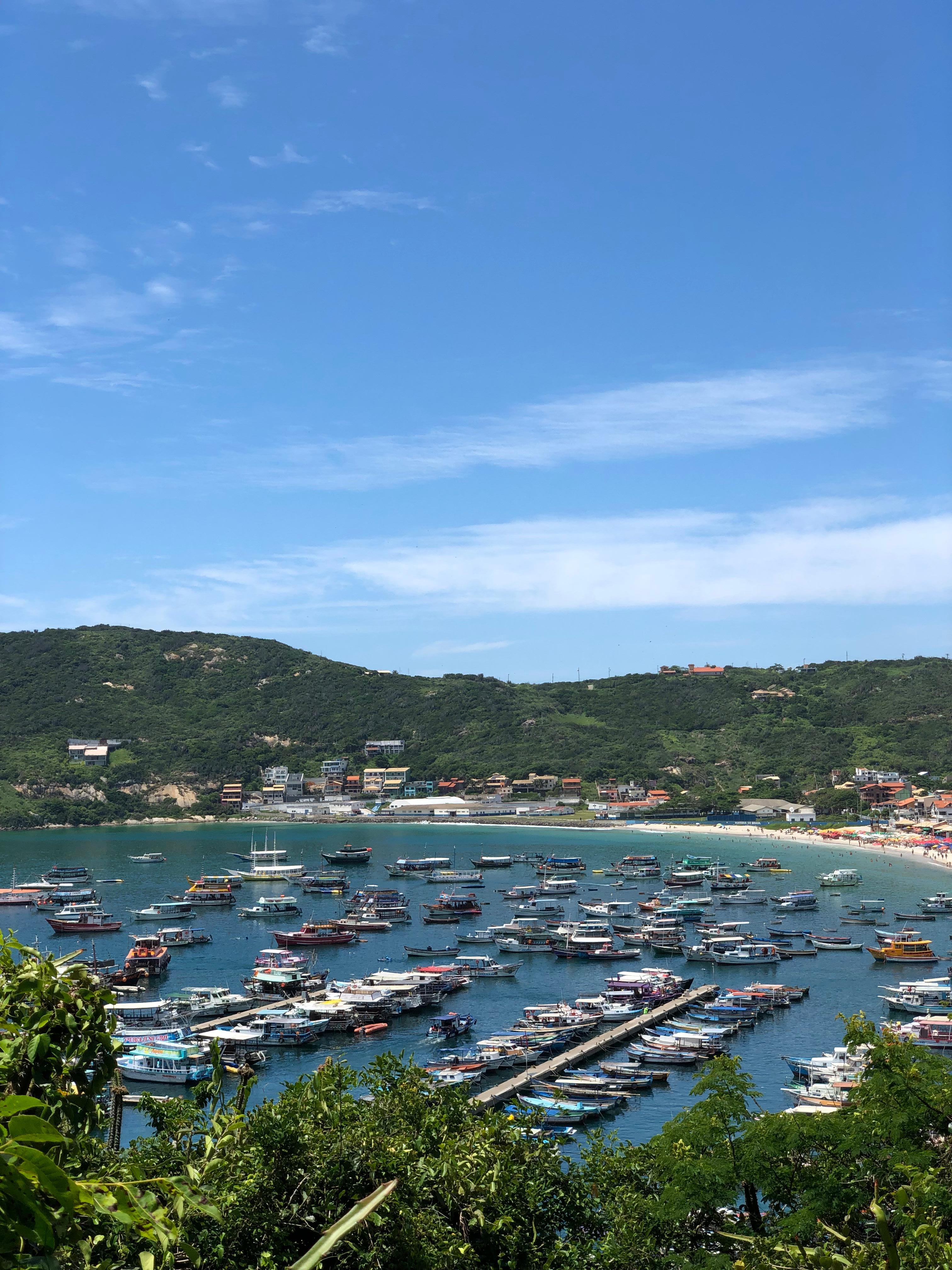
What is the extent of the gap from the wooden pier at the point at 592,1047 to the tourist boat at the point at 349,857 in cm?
4495

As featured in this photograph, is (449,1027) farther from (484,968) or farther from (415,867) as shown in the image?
(415,867)

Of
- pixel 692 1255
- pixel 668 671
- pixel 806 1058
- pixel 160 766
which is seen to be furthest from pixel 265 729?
pixel 692 1255

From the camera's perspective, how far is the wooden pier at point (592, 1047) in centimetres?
2873

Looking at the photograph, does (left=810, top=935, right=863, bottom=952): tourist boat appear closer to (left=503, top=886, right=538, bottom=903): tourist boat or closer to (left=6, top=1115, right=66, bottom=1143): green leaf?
(left=503, top=886, right=538, bottom=903): tourist boat

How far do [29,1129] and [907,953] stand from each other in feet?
170

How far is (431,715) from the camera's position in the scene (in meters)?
155

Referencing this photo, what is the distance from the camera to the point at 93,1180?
3104 mm

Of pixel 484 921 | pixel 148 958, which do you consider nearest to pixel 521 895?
pixel 484 921

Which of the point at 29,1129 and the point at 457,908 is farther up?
the point at 29,1129

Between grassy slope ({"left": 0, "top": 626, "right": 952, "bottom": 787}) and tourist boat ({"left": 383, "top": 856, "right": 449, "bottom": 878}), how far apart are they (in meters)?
49.0

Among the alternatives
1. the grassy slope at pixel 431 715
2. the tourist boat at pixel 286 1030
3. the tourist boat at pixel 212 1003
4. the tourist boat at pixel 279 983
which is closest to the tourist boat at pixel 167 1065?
the tourist boat at pixel 286 1030

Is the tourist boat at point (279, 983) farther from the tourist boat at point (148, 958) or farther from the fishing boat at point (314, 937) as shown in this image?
the fishing boat at point (314, 937)

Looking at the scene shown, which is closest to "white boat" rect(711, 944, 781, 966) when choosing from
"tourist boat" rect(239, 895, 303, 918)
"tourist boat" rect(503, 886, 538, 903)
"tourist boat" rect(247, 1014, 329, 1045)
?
"tourist boat" rect(503, 886, 538, 903)

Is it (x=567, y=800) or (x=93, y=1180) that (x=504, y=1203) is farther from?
(x=567, y=800)
